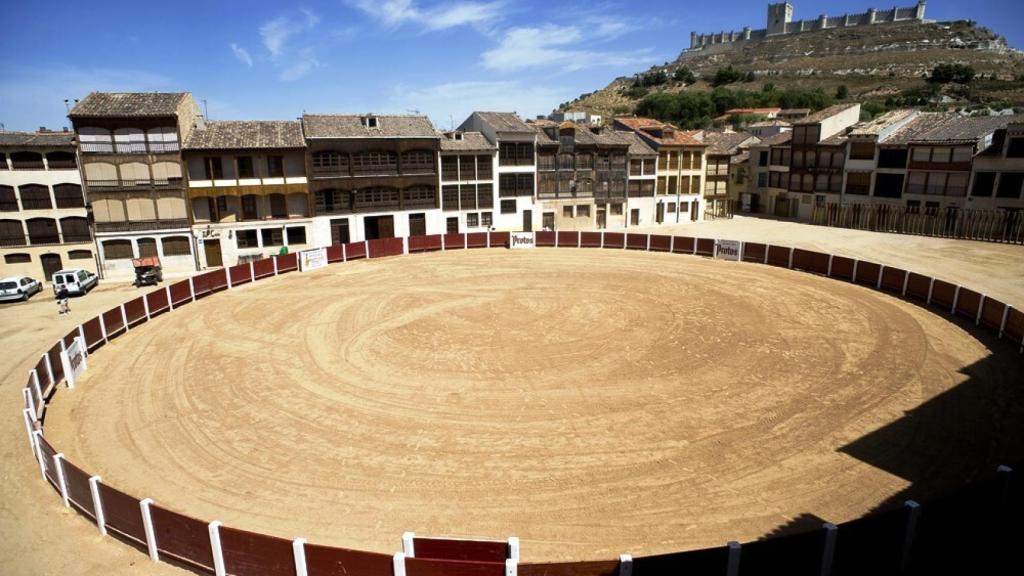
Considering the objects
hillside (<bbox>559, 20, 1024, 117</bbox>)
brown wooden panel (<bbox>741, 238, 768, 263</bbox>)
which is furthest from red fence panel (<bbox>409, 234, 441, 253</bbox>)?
hillside (<bbox>559, 20, 1024, 117</bbox>)

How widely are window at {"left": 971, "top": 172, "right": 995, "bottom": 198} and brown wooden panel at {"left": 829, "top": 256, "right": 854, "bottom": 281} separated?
70.9 feet

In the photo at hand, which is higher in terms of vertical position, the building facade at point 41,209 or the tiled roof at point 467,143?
the tiled roof at point 467,143

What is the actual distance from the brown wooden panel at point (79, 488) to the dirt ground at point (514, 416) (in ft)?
1.10

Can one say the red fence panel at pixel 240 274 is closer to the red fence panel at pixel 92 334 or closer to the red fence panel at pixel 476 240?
the red fence panel at pixel 92 334

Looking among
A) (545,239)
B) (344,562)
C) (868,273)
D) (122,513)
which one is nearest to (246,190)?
(545,239)

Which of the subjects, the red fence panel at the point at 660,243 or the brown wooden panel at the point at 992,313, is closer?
the brown wooden panel at the point at 992,313

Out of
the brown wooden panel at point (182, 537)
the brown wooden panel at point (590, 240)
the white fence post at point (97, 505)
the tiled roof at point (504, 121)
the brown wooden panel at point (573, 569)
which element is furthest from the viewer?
the tiled roof at point (504, 121)

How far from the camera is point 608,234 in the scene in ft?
147

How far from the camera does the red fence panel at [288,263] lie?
121 ft

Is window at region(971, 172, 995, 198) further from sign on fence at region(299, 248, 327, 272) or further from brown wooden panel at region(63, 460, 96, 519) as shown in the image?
brown wooden panel at region(63, 460, 96, 519)

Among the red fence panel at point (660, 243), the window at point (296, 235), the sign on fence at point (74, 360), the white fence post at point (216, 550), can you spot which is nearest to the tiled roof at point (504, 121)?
the red fence panel at point (660, 243)

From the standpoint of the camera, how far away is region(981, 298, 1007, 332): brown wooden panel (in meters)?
23.8

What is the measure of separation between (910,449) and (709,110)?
113578mm

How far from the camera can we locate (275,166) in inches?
1656
